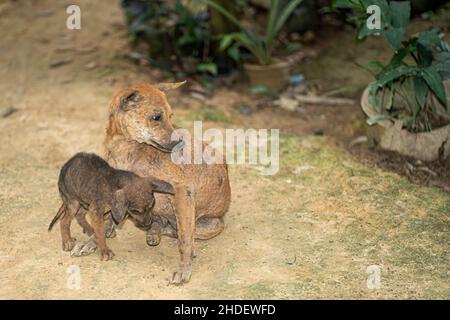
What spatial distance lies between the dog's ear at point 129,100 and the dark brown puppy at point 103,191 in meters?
0.43

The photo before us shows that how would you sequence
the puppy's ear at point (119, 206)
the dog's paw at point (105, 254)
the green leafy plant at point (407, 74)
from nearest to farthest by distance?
the puppy's ear at point (119, 206)
the dog's paw at point (105, 254)
the green leafy plant at point (407, 74)

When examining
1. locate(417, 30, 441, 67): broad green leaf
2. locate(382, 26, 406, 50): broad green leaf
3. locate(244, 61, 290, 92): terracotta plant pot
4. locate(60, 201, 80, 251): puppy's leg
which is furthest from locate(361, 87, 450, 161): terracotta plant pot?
locate(60, 201, 80, 251): puppy's leg

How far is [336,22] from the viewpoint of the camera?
10562mm

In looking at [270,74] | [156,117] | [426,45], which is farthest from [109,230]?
[270,74]

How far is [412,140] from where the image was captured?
7.09 meters

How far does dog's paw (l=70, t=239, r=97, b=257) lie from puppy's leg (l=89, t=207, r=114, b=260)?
13cm

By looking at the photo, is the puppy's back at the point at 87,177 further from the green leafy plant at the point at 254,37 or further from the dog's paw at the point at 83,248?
the green leafy plant at the point at 254,37

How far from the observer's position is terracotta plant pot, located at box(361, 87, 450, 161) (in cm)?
701

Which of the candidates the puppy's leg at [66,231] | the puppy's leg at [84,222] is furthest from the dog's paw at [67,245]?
the puppy's leg at [84,222]

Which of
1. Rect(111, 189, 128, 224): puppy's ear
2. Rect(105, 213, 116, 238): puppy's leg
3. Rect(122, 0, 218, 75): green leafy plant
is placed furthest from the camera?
Rect(122, 0, 218, 75): green leafy plant

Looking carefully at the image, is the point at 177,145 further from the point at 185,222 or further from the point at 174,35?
the point at 174,35

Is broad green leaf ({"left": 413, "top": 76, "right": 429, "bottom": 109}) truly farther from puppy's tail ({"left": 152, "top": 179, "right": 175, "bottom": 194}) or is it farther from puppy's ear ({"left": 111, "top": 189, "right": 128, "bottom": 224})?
puppy's ear ({"left": 111, "top": 189, "right": 128, "bottom": 224})

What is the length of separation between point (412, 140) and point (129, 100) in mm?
3299

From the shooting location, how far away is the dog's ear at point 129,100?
200 inches
